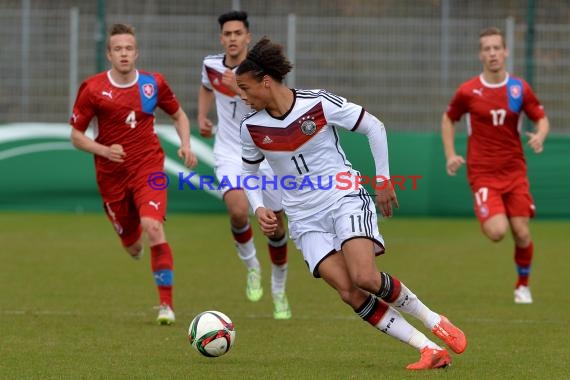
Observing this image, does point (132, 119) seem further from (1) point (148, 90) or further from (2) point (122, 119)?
(1) point (148, 90)

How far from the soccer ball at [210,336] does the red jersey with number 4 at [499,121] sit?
443cm

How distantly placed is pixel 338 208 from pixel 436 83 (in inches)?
506

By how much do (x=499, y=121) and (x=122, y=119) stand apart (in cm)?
360

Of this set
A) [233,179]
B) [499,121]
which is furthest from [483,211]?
[233,179]

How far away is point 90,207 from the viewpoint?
20062 mm

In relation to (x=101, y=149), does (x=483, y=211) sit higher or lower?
lower

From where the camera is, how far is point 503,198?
1130 centimetres

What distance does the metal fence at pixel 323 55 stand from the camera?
1973 cm

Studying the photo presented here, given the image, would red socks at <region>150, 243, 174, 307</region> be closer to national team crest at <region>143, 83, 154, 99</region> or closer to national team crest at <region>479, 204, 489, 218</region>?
national team crest at <region>143, 83, 154, 99</region>

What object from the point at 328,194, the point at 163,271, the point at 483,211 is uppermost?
the point at 328,194

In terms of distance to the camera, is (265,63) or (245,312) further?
(245,312)

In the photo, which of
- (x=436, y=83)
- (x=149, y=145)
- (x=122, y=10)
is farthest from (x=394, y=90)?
(x=149, y=145)

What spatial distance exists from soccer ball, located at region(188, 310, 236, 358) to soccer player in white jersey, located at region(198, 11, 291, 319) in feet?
8.48

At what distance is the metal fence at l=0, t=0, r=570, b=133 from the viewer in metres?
19.7
